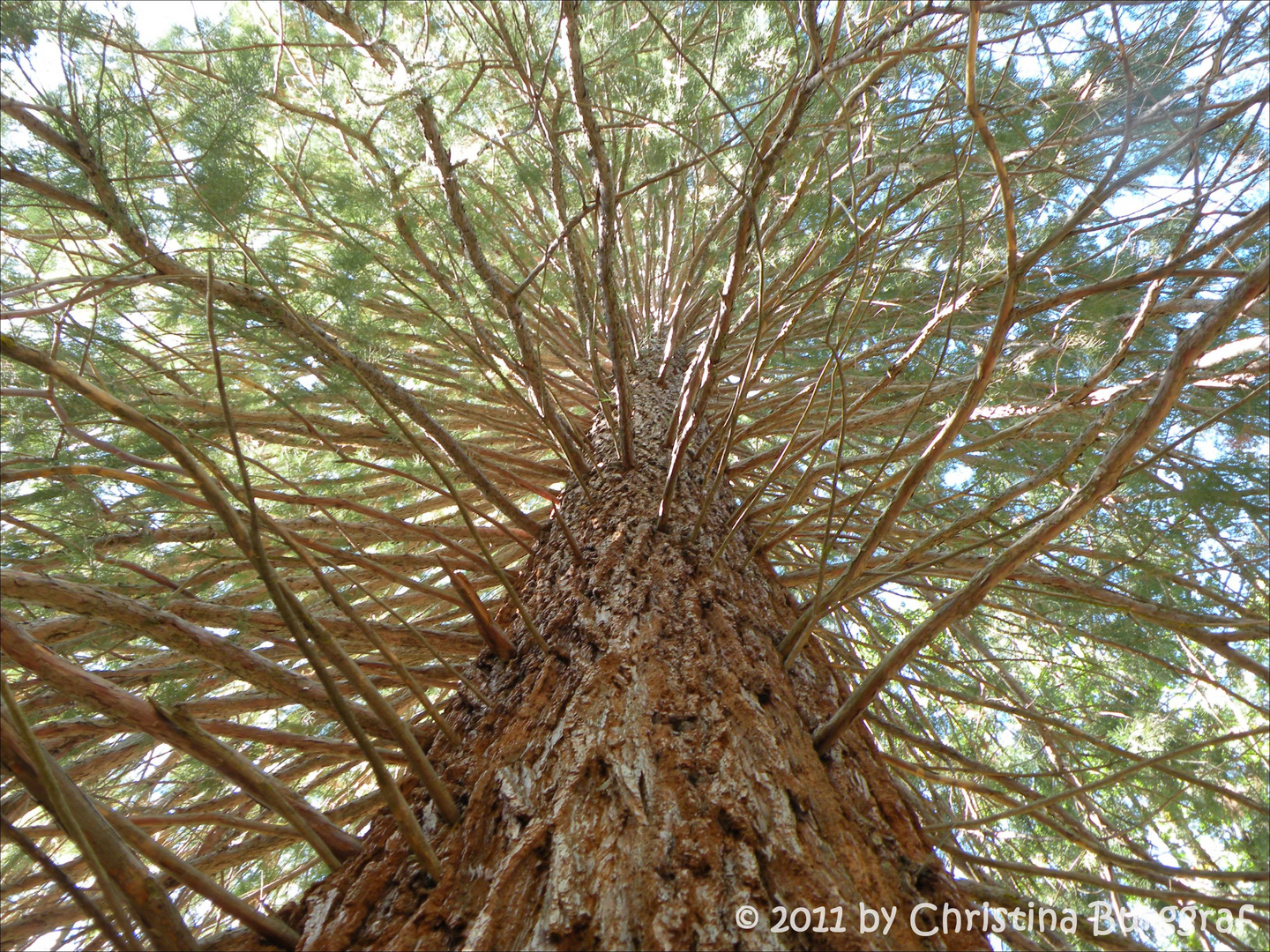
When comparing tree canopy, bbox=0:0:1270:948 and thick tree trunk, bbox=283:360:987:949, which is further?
tree canopy, bbox=0:0:1270:948

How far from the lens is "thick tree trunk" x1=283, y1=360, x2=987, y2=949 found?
0.89 m

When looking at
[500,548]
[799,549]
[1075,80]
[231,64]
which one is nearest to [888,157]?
[1075,80]

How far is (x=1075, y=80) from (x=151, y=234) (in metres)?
3.15

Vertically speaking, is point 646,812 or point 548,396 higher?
point 548,396

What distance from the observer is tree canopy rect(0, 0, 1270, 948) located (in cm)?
115

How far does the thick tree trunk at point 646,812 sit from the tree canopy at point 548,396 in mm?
103

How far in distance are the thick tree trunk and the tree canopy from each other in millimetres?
103

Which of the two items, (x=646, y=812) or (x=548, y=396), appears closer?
(x=646, y=812)

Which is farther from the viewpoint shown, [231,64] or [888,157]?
[888,157]

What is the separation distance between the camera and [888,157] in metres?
2.84

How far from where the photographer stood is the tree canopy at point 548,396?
1150 mm

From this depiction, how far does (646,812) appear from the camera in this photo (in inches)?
40.1

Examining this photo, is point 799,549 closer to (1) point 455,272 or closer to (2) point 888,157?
(2) point 888,157

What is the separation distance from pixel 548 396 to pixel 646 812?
3.79 ft
